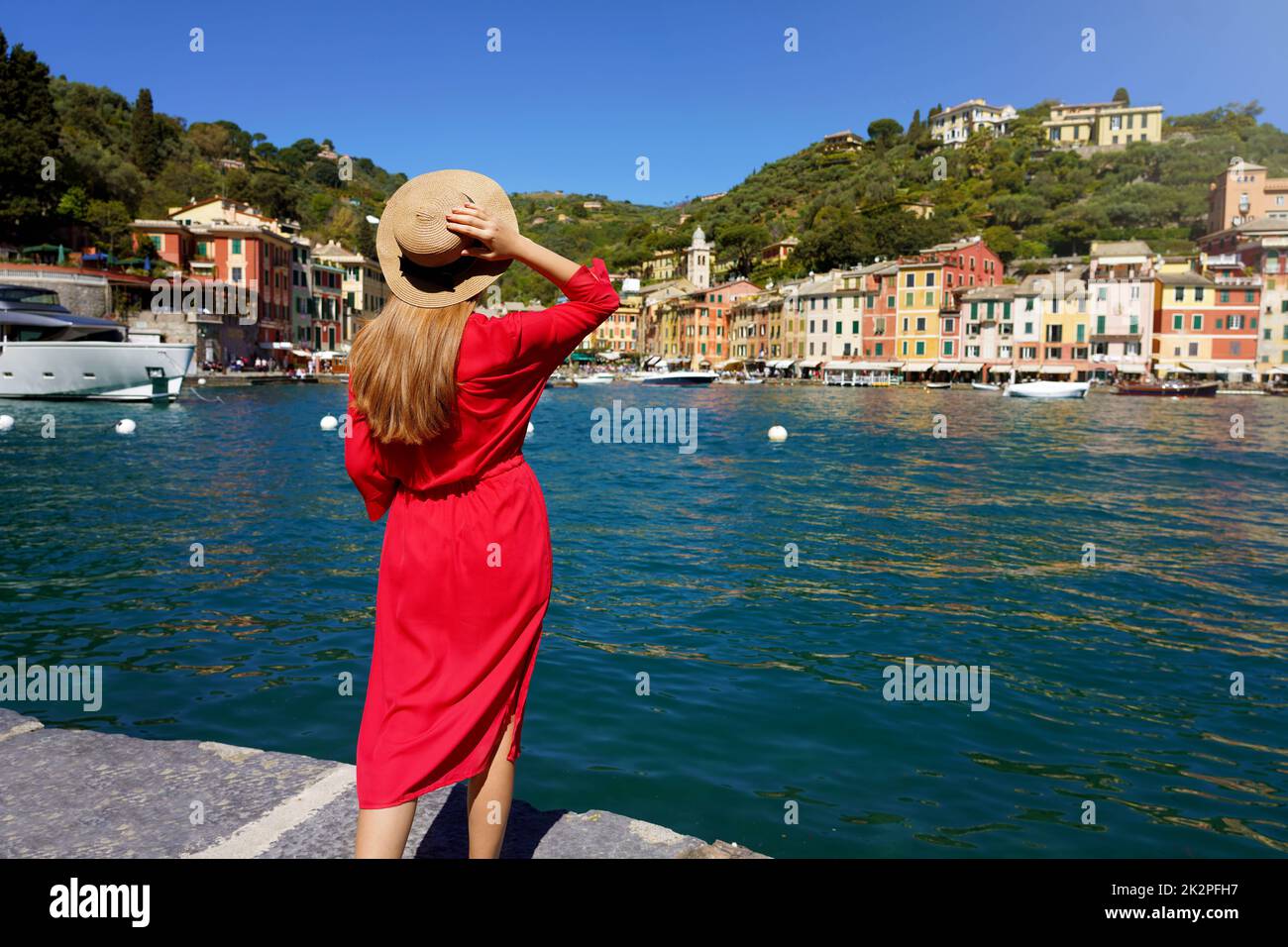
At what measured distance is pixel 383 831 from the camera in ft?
7.47

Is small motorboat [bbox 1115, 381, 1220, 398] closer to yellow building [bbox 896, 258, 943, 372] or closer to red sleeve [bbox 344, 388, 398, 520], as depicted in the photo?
yellow building [bbox 896, 258, 943, 372]

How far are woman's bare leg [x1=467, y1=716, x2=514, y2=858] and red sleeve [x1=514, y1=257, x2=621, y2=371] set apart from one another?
100 centimetres

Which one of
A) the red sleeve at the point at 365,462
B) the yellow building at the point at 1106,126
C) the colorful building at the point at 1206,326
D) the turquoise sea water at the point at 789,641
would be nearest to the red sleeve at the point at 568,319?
the red sleeve at the point at 365,462

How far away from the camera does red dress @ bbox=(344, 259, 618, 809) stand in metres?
2.35

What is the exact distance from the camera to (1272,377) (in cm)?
6675

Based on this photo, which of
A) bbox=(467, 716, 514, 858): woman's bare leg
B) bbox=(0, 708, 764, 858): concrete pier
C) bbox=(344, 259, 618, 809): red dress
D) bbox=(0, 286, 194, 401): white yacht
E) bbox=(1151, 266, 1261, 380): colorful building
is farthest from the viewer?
bbox=(1151, 266, 1261, 380): colorful building

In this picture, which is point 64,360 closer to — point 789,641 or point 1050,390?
point 789,641

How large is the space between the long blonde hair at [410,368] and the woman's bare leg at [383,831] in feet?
3.03

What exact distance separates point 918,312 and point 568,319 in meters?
78.8

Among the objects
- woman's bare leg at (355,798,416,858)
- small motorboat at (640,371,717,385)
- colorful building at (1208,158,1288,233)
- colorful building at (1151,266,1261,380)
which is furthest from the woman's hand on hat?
colorful building at (1208,158,1288,233)

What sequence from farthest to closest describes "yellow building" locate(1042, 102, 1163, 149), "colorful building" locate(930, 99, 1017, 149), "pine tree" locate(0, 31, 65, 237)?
"colorful building" locate(930, 99, 1017, 149) → "yellow building" locate(1042, 102, 1163, 149) → "pine tree" locate(0, 31, 65, 237)
